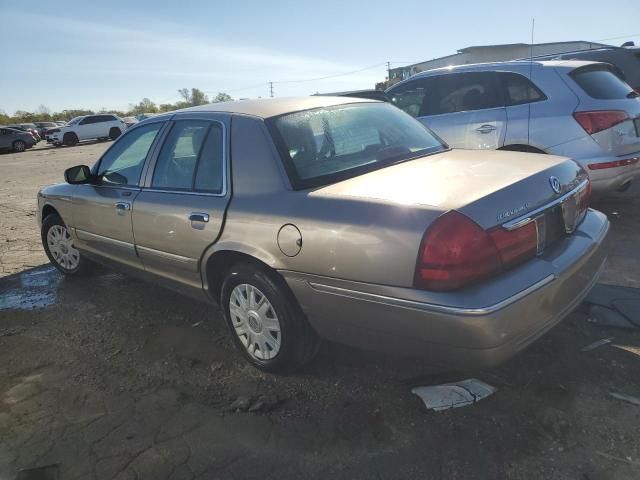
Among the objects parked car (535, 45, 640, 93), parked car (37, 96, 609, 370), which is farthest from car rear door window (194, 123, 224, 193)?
parked car (535, 45, 640, 93)

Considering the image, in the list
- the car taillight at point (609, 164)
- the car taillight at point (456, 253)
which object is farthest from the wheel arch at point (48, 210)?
the car taillight at point (609, 164)

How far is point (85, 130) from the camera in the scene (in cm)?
3098

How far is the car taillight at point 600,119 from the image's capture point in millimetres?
4590

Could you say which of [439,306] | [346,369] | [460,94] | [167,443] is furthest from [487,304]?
[460,94]

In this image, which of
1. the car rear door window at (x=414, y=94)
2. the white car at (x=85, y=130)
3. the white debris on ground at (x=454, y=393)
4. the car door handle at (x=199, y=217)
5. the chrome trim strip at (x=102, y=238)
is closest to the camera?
the white debris on ground at (x=454, y=393)

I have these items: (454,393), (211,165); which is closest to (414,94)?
(211,165)

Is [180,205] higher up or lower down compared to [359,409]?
higher up

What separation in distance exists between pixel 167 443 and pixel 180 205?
1.49 m

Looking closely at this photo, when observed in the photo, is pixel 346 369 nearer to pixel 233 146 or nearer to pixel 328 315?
pixel 328 315

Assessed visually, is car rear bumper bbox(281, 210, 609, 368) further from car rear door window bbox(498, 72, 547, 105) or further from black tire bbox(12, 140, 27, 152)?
black tire bbox(12, 140, 27, 152)

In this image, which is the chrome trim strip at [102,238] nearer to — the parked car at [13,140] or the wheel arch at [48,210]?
the wheel arch at [48,210]

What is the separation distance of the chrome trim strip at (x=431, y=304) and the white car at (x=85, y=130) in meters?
32.7

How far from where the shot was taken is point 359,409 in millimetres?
2615

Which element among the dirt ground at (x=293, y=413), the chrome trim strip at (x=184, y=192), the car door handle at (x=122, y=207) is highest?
the chrome trim strip at (x=184, y=192)
